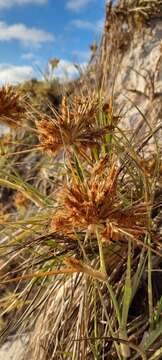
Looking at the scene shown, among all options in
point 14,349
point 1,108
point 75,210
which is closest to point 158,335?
point 75,210

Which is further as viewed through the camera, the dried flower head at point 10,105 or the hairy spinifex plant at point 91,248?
the dried flower head at point 10,105

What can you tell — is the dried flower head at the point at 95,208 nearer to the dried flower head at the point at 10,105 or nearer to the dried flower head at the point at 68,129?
the dried flower head at the point at 68,129

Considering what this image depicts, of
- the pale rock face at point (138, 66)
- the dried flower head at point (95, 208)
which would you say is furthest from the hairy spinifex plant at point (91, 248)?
the pale rock face at point (138, 66)

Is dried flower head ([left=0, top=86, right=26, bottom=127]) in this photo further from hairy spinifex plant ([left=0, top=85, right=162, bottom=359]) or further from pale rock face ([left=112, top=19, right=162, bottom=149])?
pale rock face ([left=112, top=19, right=162, bottom=149])

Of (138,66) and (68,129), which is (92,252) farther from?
(138,66)

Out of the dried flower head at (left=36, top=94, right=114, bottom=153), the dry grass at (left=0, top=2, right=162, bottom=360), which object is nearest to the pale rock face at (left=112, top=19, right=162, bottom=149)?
the dry grass at (left=0, top=2, right=162, bottom=360)

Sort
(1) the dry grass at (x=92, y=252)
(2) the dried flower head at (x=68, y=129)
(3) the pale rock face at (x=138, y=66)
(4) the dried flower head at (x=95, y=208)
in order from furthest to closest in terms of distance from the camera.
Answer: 1. (3) the pale rock face at (x=138, y=66)
2. (2) the dried flower head at (x=68, y=129)
3. (1) the dry grass at (x=92, y=252)
4. (4) the dried flower head at (x=95, y=208)
